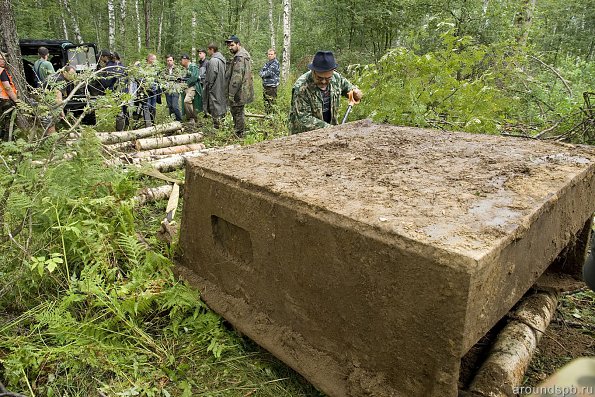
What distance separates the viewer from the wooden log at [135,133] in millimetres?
6629

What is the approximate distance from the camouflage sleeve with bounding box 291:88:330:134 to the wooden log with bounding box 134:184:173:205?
1.65 m

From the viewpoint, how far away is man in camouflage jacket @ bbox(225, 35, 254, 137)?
796 centimetres

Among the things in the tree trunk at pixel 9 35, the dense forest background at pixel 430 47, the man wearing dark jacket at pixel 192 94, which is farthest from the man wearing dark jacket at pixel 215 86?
the tree trunk at pixel 9 35

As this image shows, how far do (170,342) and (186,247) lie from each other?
0.66 meters

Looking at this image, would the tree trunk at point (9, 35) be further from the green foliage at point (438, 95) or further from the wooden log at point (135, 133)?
the green foliage at point (438, 95)

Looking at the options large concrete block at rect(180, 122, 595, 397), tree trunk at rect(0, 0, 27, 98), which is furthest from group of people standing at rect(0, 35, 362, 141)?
large concrete block at rect(180, 122, 595, 397)

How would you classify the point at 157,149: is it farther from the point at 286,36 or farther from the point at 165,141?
the point at 286,36

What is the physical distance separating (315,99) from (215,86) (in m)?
3.88

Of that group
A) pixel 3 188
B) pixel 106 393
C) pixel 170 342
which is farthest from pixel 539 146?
pixel 3 188

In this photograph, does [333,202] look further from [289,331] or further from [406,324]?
[289,331]

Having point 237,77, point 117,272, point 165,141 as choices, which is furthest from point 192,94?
point 117,272

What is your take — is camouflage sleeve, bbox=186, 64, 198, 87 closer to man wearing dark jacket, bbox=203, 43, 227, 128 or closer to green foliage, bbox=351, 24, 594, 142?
man wearing dark jacket, bbox=203, 43, 227, 128

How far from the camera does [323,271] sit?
202 cm

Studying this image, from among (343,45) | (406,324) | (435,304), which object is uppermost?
(343,45)
